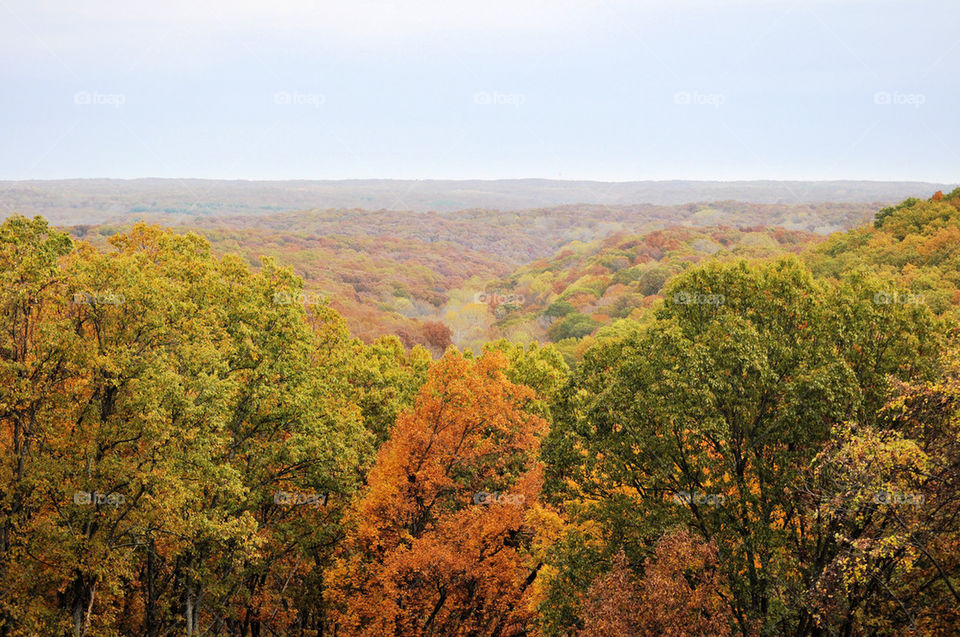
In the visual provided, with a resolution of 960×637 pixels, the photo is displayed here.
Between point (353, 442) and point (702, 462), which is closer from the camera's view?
point (702, 462)

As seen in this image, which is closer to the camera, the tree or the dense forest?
the dense forest

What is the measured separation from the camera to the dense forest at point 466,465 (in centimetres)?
1514

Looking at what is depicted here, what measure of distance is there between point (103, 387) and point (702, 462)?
14880 millimetres

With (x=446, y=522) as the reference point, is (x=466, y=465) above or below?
above

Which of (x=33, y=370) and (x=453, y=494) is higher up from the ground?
(x=33, y=370)

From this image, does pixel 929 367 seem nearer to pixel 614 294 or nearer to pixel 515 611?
pixel 515 611

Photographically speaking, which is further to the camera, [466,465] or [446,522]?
[466,465]

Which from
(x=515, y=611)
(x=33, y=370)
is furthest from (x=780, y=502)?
(x=33, y=370)

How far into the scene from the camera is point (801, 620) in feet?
53.9

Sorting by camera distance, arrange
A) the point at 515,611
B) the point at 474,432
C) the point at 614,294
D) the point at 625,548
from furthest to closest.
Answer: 1. the point at 614,294
2. the point at 474,432
3. the point at 515,611
4. the point at 625,548

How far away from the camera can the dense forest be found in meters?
15.1

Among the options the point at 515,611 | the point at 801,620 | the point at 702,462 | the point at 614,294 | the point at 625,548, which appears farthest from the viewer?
the point at 614,294

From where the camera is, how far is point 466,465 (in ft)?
84.3

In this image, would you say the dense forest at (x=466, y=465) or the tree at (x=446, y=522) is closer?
the dense forest at (x=466, y=465)
